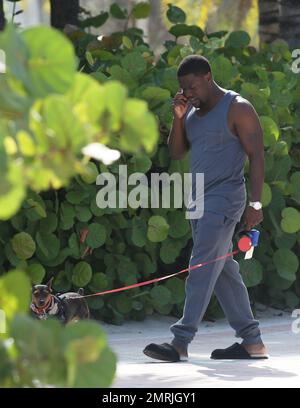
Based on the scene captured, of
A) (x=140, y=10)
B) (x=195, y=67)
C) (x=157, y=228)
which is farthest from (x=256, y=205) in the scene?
(x=140, y=10)

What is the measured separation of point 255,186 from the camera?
6734mm

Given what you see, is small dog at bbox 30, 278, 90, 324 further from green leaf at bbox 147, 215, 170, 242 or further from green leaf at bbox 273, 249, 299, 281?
green leaf at bbox 273, 249, 299, 281

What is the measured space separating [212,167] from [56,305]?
1442 millimetres

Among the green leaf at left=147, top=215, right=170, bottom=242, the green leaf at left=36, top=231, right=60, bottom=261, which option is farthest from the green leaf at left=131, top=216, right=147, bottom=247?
the green leaf at left=36, top=231, right=60, bottom=261

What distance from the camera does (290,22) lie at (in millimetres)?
11898

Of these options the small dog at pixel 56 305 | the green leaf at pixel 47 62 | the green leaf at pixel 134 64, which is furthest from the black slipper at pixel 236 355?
the green leaf at pixel 47 62

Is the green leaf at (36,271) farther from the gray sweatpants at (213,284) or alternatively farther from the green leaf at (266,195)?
the green leaf at (266,195)

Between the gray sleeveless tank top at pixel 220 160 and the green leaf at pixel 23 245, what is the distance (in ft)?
5.51

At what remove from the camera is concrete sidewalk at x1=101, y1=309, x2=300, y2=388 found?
19.6ft

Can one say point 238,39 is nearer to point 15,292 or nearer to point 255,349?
point 255,349

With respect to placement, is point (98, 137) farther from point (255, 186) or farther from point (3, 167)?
point (255, 186)

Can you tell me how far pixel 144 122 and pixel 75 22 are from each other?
930cm

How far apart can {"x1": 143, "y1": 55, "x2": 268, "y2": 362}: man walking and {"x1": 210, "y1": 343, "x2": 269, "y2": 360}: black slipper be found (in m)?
0.24
